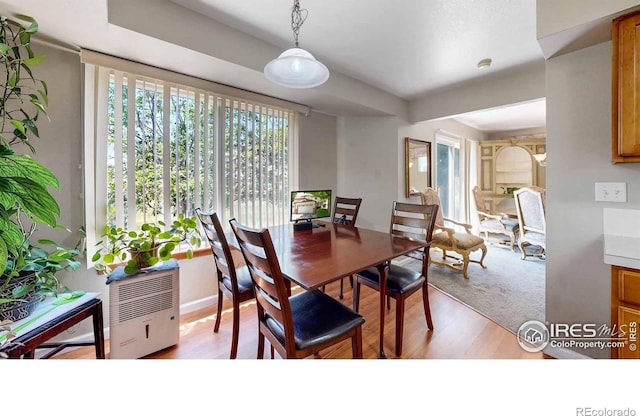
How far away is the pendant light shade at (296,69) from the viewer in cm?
139

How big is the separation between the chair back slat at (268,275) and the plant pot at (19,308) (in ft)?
3.23

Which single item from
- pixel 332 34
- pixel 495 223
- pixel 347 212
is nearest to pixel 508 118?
pixel 495 223

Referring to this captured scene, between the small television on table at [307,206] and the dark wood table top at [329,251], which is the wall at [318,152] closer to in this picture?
the small television on table at [307,206]

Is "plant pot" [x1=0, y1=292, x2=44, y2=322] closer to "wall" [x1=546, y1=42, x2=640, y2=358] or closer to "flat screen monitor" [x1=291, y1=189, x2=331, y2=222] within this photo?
"flat screen monitor" [x1=291, y1=189, x2=331, y2=222]

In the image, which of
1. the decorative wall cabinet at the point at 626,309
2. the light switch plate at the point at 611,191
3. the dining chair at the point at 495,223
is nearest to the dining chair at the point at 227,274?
the decorative wall cabinet at the point at 626,309

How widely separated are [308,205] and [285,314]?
1247 millimetres

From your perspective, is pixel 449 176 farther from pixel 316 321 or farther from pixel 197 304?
pixel 197 304

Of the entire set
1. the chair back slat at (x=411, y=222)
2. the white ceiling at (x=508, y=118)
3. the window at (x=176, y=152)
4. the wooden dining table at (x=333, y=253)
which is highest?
the white ceiling at (x=508, y=118)

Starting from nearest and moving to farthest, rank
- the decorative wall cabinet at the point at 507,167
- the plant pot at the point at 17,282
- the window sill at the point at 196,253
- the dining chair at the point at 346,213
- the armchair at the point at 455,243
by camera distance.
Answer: the plant pot at the point at 17,282, the window sill at the point at 196,253, the dining chair at the point at 346,213, the armchair at the point at 455,243, the decorative wall cabinet at the point at 507,167

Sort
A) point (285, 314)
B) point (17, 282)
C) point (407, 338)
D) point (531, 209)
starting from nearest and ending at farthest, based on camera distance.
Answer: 1. point (285, 314)
2. point (17, 282)
3. point (407, 338)
4. point (531, 209)

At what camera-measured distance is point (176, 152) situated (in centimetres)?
211

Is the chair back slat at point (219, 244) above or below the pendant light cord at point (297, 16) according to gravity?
below
